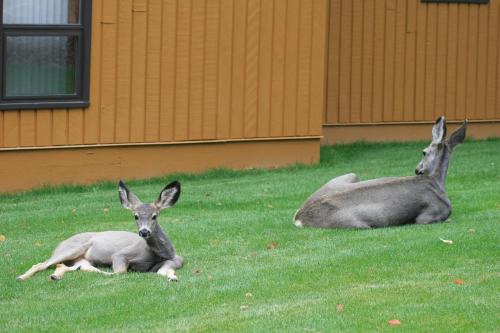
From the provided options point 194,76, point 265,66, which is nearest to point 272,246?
point 194,76

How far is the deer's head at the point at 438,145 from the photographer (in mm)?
13594

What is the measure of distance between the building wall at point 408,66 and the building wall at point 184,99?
2.46 meters

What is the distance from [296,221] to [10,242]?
A: 291 cm

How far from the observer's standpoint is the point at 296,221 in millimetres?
13359

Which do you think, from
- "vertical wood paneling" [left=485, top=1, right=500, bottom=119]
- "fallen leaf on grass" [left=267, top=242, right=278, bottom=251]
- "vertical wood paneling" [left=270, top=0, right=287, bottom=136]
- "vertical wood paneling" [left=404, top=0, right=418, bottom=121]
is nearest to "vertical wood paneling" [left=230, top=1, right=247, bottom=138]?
"vertical wood paneling" [left=270, top=0, right=287, bottom=136]

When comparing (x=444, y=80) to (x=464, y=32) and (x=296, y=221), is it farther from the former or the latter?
(x=296, y=221)

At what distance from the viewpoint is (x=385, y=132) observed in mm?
22531

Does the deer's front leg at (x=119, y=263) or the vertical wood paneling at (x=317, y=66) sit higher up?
the vertical wood paneling at (x=317, y=66)

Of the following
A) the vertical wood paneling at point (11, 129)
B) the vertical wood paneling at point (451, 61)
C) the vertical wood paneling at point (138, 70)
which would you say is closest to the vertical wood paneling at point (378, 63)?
the vertical wood paneling at point (451, 61)

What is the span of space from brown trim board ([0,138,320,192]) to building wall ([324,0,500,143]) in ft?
8.60

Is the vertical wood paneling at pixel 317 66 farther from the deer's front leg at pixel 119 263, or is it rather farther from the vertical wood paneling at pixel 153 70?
the deer's front leg at pixel 119 263

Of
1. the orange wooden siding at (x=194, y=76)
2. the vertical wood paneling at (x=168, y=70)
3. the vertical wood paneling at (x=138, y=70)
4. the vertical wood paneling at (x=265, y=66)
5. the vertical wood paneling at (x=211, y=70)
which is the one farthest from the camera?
the vertical wood paneling at (x=265, y=66)

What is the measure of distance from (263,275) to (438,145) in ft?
12.4

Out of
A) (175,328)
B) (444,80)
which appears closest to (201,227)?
(175,328)
